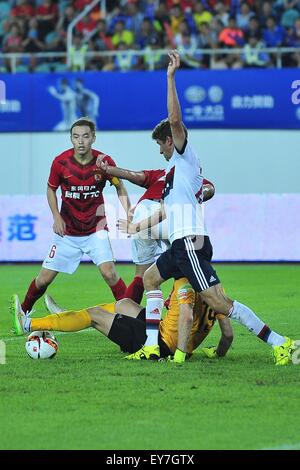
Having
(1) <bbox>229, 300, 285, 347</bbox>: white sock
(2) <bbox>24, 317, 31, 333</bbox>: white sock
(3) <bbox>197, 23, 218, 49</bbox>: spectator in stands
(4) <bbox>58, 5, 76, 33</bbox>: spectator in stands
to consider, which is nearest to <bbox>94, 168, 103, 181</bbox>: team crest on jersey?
(2) <bbox>24, 317, 31, 333</bbox>: white sock

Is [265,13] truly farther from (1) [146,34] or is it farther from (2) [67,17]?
(2) [67,17]

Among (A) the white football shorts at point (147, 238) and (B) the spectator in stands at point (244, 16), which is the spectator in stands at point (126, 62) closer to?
(B) the spectator in stands at point (244, 16)

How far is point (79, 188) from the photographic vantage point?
1140 cm

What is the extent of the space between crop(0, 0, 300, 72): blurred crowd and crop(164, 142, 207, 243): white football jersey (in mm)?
13434

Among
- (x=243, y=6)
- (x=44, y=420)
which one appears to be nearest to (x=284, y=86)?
(x=243, y=6)

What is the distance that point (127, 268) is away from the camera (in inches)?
787

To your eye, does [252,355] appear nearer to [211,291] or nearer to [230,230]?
[211,291]

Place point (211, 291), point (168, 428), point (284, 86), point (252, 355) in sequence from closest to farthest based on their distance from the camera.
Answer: point (168, 428), point (211, 291), point (252, 355), point (284, 86)

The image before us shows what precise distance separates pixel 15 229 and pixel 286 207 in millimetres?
5230

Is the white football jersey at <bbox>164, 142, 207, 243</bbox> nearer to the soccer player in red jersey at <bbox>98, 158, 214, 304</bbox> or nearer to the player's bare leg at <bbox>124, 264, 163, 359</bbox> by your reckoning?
the player's bare leg at <bbox>124, 264, 163, 359</bbox>

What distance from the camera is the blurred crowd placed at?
2238 cm

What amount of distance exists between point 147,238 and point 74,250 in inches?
32.4

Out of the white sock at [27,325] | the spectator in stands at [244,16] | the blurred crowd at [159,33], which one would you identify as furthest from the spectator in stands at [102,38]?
the white sock at [27,325]

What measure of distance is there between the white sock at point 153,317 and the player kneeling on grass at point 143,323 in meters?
0.07
